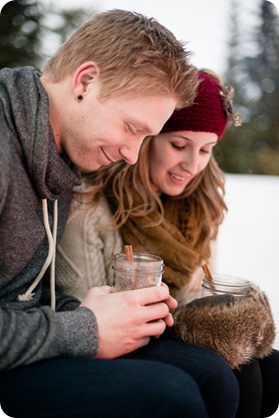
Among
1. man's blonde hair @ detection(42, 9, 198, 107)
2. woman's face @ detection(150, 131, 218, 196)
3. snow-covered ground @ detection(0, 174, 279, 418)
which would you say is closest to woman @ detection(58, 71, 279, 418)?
woman's face @ detection(150, 131, 218, 196)

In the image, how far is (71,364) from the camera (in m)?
0.90

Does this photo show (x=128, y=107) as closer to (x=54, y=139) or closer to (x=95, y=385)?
(x=54, y=139)

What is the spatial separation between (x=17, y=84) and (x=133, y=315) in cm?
56

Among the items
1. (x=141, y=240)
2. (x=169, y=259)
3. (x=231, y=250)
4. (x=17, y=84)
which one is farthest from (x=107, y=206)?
(x=231, y=250)

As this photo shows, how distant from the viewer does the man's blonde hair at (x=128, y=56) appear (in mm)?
1033

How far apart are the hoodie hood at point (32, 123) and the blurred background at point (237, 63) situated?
34cm

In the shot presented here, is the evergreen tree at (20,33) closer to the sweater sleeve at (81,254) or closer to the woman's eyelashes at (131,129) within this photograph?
the sweater sleeve at (81,254)

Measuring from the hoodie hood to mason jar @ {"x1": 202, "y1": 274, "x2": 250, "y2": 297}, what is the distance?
51 cm

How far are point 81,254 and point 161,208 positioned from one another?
332 millimetres

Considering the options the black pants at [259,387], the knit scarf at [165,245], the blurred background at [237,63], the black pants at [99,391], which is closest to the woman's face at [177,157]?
the knit scarf at [165,245]

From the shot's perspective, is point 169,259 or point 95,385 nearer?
point 95,385

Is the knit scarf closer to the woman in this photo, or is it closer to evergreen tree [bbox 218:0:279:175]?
the woman

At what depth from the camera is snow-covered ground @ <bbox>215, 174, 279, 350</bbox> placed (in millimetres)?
2379

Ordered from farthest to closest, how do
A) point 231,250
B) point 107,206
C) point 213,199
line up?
point 231,250, point 213,199, point 107,206
